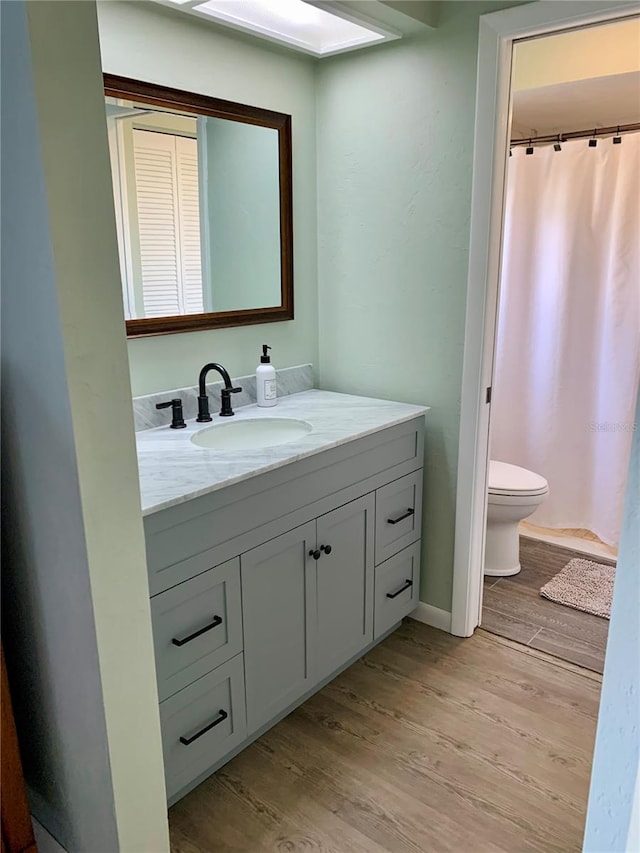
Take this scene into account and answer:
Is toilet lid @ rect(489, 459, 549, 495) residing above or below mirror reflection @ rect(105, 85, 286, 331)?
below

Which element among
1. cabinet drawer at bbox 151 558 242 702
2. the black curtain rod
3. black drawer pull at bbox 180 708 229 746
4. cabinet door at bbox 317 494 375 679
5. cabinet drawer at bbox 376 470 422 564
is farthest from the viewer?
the black curtain rod

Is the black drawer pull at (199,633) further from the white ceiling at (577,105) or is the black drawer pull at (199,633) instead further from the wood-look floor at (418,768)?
the white ceiling at (577,105)

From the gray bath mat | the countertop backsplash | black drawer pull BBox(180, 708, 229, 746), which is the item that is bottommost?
the gray bath mat

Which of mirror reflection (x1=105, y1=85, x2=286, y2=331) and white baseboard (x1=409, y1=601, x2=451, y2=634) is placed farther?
white baseboard (x1=409, y1=601, x2=451, y2=634)

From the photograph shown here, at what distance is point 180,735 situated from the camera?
1.63m

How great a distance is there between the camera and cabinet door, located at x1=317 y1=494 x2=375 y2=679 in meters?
2.01

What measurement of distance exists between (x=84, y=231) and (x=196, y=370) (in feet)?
→ 3.91

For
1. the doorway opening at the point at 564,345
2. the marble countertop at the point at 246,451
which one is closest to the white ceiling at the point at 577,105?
the doorway opening at the point at 564,345

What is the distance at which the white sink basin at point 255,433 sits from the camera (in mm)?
2145

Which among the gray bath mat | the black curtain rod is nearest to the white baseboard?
the gray bath mat

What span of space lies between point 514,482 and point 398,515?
0.84 metres

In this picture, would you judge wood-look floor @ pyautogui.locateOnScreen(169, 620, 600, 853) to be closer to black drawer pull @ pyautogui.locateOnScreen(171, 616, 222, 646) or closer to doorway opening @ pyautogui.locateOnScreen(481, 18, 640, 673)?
doorway opening @ pyautogui.locateOnScreen(481, 18, 640, 673)

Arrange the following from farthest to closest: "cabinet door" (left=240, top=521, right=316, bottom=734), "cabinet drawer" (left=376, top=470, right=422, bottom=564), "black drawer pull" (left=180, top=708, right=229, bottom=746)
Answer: "cabinet drawer" (left=376, top=470, right=422, bottom=564) < "cabinet door" (left=240, top=521, right=316, bottom=734) < "black drawer pull" (left=180, top=708, right=229, bottom=746)

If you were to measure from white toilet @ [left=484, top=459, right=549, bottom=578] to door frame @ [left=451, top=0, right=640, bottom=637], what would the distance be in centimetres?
44
